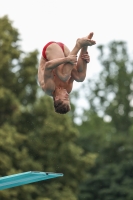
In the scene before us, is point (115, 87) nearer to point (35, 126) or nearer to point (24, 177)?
point (35, 126)

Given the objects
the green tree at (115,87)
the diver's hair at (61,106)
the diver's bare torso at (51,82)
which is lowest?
the diver's hair at (61,106)

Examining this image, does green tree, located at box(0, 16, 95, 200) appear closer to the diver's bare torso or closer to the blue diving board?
the blue diving board

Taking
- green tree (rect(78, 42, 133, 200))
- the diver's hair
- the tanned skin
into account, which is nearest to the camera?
the tanned skin

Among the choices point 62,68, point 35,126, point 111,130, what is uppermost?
point 111,130

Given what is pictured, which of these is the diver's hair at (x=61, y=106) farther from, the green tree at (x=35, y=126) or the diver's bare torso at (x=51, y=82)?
the green tree at (x=35, y=126)

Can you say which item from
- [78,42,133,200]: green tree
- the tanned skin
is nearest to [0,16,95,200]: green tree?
[78,42,133,200]: green tree

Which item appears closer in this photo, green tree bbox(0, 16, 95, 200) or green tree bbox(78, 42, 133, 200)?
green tree bbox(0, 16, 95, 200)

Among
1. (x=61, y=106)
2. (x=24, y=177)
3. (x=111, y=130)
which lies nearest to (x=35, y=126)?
(x=111, y=130)

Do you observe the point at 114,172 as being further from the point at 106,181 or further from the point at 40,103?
the point at 40,103

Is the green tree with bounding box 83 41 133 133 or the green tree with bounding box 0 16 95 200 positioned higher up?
the green tree with bounding box 83 41 133 133

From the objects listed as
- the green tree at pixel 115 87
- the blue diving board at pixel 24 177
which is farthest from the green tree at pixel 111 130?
the blue diving board at pixel 24 177

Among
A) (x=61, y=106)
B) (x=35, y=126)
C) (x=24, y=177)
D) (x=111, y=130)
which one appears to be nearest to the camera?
(x=61, y=106)

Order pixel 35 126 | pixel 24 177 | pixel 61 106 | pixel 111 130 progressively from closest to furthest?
pixel 61 106 → pixel 24 177 → pixel 35 126 → pixel 111 130

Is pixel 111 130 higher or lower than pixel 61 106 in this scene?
higher
